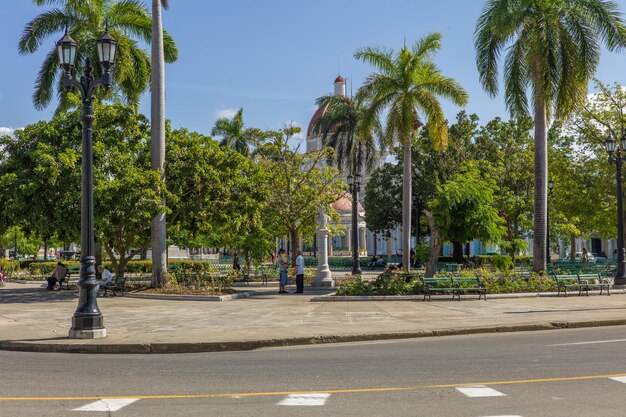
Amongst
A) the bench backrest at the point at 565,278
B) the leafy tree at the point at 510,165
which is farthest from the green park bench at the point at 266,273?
the leafy tree at the point at 510,165

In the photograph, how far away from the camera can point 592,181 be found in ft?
127

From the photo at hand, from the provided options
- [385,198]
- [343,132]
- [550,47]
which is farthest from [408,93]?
[385,198]

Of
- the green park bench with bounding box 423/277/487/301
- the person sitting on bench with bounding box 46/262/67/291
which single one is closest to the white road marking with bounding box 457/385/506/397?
the green park bench with bounding box 423/277/487/301

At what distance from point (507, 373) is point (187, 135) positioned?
69.7 ft

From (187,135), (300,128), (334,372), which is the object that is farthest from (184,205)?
(334,372)

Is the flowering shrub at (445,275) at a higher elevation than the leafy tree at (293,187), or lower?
lower

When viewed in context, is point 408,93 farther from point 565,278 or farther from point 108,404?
point 108,404

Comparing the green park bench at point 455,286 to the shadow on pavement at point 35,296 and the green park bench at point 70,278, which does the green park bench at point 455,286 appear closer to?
the shadow on pavement at point 35,296

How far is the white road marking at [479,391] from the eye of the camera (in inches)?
298

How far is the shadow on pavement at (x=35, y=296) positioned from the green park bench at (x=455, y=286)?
485 inches

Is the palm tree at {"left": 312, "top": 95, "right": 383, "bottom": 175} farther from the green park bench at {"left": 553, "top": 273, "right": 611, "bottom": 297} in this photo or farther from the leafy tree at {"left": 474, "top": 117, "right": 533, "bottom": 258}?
the green park bench at {"left": 553, "top": 273, "right": 611, "bottom": 297}

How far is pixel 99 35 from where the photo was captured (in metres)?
29.9

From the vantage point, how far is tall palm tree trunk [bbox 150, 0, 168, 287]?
25.1 m

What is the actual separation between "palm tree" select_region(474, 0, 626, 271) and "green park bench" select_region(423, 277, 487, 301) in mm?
4216
